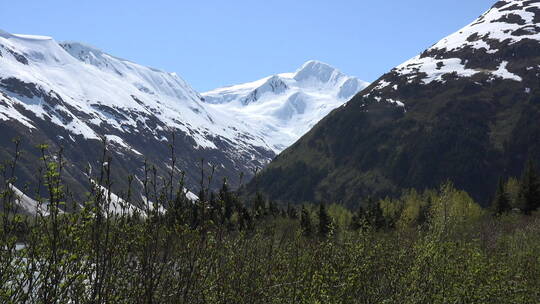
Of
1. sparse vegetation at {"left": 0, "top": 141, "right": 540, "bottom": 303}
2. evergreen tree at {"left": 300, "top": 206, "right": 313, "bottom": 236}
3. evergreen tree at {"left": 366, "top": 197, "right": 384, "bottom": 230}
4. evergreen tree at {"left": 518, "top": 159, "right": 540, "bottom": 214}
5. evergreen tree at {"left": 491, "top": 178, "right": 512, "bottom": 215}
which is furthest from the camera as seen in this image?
evergreen tree at {"left": 491, "top": 178, "right": 512, "bottom": 215}

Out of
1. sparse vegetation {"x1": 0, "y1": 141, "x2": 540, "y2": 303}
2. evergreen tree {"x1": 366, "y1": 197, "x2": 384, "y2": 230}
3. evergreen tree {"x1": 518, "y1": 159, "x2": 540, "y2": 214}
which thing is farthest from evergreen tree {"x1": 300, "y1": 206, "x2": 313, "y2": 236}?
evergreen tree {"x1": 518, "y1": 159, "x2": 540, "y2": 214}

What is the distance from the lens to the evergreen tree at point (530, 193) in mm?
97562

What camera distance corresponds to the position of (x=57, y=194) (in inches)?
278

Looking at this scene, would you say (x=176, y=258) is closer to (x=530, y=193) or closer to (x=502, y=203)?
(x=530, y=193)

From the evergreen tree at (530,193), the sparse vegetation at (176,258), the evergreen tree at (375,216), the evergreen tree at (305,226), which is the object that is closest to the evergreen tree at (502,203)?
the evergreen tree at (530,193)

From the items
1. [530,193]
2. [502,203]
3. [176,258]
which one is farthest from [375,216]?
[502,203]

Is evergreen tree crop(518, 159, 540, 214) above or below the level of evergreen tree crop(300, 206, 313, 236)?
below

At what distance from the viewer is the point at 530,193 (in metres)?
98.4

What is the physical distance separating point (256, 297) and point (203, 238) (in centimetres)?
294

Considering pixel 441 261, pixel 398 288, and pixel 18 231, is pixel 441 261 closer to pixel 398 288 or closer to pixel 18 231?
pixel 398 288

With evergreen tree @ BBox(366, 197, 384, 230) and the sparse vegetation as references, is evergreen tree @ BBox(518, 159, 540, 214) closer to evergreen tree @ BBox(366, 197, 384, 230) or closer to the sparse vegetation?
evergreen tree @ BBox(366, 197, 384, 230)

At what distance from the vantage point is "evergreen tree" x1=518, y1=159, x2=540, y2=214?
97.6 meters

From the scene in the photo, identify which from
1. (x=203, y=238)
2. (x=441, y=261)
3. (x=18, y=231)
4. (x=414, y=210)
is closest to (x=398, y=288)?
(x=441, y=261)

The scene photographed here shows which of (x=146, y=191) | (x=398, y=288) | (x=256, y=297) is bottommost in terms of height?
(x=398, y=288)
